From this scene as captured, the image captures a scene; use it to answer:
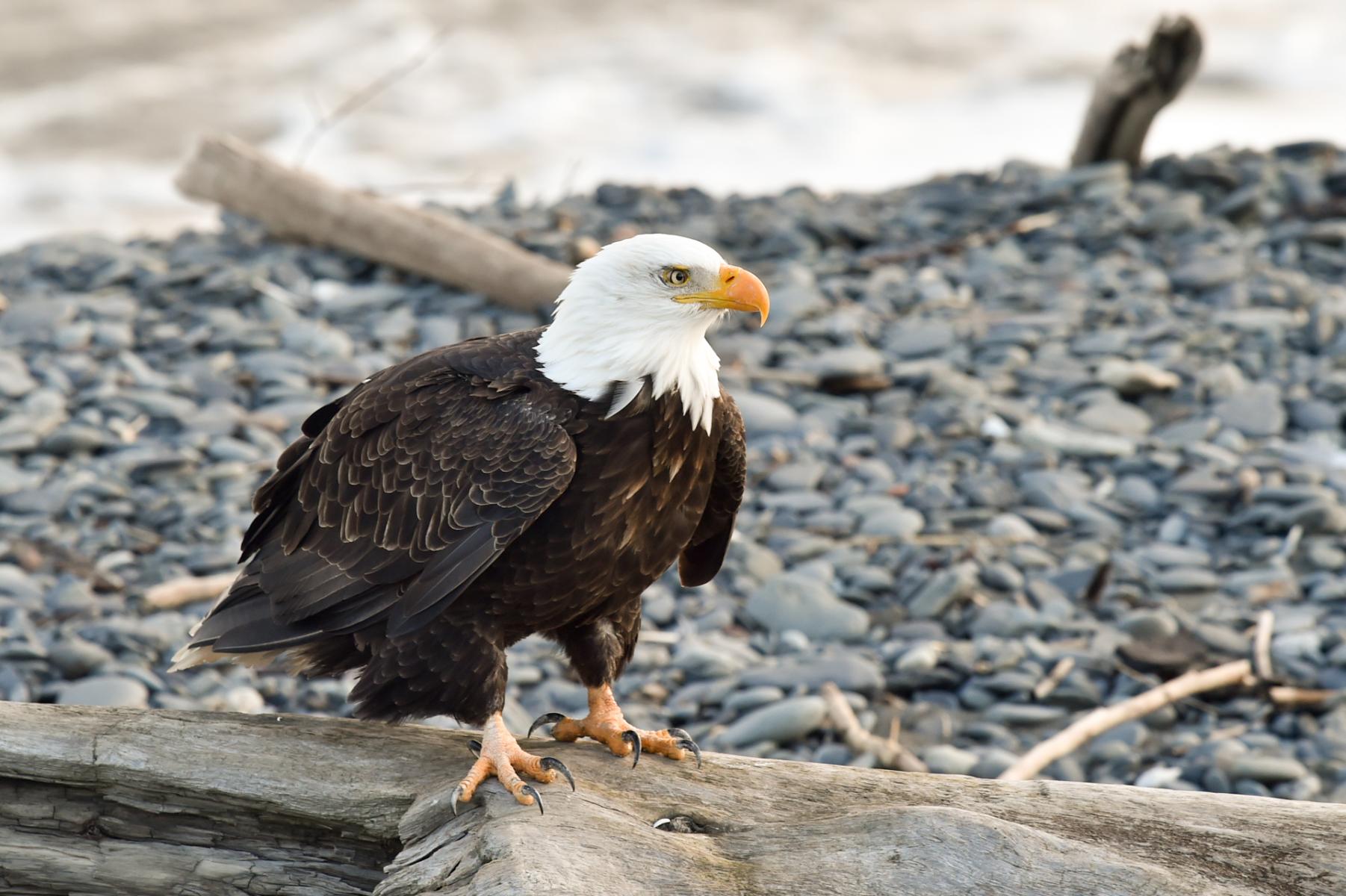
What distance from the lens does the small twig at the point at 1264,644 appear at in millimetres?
4867

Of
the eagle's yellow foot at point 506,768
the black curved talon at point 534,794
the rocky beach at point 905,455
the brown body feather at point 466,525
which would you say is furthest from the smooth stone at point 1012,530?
the black curved talon at point 534,794

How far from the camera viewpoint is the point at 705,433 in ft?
10.7

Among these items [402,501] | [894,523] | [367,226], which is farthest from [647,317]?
[367,226]

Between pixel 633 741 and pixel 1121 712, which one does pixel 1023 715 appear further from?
pixel 633 741

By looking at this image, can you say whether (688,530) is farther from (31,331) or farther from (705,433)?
(31,331)

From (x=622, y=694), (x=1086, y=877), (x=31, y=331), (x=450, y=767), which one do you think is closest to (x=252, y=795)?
(x=450, y=767)

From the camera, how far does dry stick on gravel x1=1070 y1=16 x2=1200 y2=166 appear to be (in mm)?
8430

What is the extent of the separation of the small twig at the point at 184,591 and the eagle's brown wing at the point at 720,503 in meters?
1.97

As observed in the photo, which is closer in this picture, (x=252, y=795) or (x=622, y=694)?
(x=252, y=795)

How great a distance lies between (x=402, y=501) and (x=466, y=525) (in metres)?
0.22

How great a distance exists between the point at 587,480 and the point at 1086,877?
1198mm

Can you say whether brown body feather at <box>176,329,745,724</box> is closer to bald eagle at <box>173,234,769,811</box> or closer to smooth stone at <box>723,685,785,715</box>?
bald eagle at <box>173,234,769,811</box>

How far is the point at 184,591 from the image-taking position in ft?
16.9

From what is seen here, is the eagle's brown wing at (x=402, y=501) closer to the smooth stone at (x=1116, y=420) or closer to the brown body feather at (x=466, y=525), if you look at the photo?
the brown body feather at (x=466, y=525)
